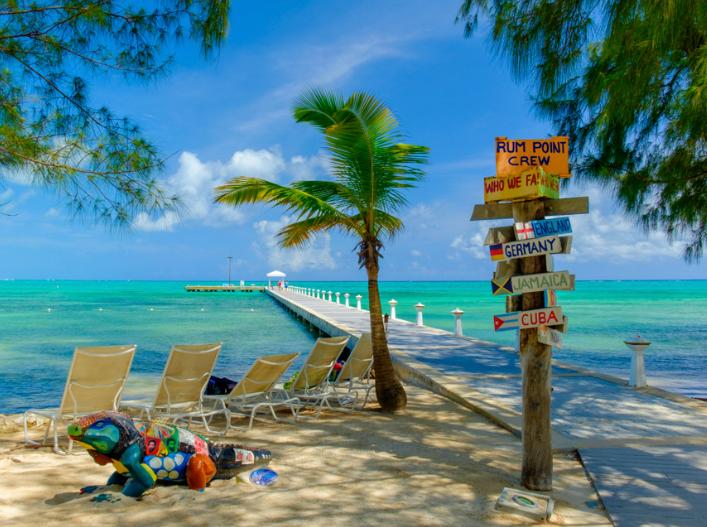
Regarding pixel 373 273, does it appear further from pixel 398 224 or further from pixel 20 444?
pixel 20 444

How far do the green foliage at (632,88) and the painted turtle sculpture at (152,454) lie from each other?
380cm

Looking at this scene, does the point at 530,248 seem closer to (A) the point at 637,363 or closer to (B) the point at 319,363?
(B) the point at 319,363

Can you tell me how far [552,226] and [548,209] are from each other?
7.0 inches

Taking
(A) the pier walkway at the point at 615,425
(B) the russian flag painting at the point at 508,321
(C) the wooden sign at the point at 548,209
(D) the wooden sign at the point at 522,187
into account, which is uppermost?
(D) the wooden sign at the point at 522,187

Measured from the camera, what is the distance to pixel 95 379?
509 centimetres

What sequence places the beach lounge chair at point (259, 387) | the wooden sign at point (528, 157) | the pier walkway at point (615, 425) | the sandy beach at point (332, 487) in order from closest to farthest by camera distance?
the sandy beach at point (332, 487)
the pier walkway at point (615, 425)
the wooden sign at point (528, 157)
the beach lounge chair at point (259, 387)

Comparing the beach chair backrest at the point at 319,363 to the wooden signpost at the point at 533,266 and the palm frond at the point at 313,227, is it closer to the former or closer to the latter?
the palm frond at the point at 313,227

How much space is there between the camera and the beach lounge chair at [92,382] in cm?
492

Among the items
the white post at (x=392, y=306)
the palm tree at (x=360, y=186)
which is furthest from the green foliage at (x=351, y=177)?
the white post at (x=392, y=306)

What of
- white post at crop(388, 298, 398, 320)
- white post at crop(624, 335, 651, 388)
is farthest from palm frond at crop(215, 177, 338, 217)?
white post at crop(388, 298, 398, 320)

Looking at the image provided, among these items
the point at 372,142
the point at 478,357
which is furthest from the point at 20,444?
the point at 478,357

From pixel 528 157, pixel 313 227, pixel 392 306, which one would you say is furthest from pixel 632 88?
pixel 392 306

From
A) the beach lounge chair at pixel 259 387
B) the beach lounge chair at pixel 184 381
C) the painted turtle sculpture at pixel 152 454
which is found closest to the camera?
the painted turtle sculpture at pixel 152 454

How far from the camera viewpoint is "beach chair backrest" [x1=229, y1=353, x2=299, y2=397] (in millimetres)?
5742
